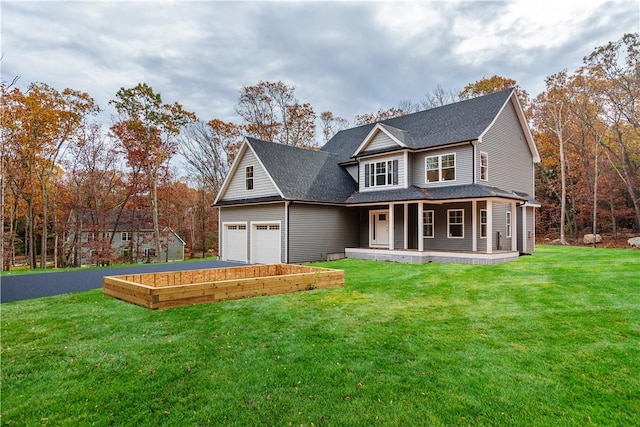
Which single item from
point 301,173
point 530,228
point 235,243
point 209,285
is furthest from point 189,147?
point 530,228

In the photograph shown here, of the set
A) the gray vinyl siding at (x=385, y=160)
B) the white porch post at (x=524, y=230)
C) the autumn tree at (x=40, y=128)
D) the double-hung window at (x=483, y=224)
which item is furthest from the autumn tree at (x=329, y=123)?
the double-hung window at (x=483, y=224)

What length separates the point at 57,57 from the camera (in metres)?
11.0

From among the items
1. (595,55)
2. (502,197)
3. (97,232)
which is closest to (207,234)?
(97,232)

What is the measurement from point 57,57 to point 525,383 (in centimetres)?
1415

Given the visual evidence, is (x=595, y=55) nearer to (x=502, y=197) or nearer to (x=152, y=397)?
(x=502, y=197)

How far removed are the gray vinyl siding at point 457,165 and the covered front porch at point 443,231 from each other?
38.6 inches

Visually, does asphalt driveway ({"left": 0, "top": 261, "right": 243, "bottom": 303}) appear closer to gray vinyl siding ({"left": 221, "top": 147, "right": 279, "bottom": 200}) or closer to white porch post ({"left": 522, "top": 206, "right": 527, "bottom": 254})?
gray vinyl siding ({"left": 221, "top": 147, "right": 279, "bottom": 200})

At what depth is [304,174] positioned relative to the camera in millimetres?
18281

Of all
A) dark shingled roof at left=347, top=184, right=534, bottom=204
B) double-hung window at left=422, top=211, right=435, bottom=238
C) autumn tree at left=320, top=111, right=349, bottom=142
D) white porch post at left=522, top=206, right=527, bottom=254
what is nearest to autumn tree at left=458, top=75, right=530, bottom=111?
autumn tree at left=320, top=111, right=349, bottom=142

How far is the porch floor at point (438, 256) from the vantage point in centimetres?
1402

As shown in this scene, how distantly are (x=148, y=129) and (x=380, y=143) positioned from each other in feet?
51.2

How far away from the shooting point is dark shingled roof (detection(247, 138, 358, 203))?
55.6 feet

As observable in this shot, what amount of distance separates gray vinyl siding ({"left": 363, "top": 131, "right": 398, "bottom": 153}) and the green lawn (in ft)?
36.5

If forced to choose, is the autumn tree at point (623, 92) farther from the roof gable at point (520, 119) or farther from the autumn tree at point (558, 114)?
the roof gable at point (520, 119)
